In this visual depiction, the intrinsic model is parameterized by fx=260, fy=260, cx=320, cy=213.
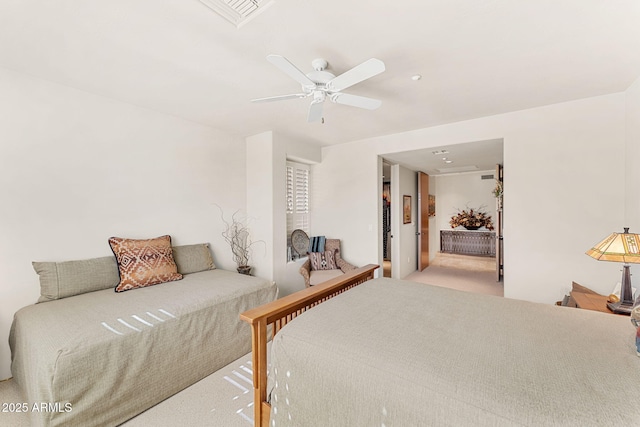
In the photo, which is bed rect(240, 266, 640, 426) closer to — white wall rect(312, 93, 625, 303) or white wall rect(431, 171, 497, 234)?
white wall rect(312, 93, 625, 303)

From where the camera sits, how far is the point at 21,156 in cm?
223

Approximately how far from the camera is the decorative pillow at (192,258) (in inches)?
122

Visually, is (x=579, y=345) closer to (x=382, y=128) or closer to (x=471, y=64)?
(x=471, y=64)

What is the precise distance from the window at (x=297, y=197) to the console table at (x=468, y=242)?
537 centimetres

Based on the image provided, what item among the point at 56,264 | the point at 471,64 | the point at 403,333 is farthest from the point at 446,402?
the point at 56,264

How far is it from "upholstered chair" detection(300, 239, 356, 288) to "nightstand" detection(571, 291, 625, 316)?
2.53 metres

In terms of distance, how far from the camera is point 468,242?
25.4 ft

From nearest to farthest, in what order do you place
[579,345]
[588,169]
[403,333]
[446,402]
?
[446,402] → [579,345] → [403,333] → [588,169]

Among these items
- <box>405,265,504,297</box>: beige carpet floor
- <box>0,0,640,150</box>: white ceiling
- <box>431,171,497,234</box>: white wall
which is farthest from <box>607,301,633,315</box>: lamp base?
<box>431,171,497,234</box>: white wall

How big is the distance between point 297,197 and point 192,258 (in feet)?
6.54

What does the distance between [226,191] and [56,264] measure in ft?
6.57

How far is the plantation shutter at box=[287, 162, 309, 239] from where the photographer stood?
14.5 feet

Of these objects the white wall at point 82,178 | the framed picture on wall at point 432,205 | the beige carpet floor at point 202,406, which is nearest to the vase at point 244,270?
the white wall at point 82,178

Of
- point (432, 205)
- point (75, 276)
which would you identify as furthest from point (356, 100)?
point (432, 205)
